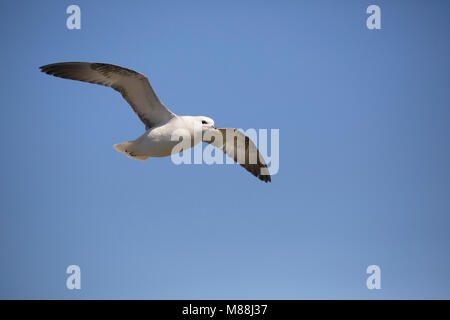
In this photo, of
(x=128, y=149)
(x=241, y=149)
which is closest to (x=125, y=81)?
(x=128, y=149)

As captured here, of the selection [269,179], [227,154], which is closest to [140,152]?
[227,154]

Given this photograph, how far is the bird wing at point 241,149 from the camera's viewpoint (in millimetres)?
6810

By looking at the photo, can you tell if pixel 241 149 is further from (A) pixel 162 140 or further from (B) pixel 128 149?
(B) pixel 128 149

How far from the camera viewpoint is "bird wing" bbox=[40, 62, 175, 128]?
5926mm

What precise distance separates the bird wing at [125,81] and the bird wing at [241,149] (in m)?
0.77

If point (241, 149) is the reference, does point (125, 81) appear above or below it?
above

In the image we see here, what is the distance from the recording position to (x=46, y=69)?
→ 598cm

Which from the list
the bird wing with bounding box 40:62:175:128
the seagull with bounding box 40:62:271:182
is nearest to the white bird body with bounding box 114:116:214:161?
the seagull with bounding box 40:62:271:182

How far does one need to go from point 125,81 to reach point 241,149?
210cm

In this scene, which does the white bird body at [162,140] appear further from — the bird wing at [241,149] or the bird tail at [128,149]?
the bird wing at [241,149]

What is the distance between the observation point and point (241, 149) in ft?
24.0

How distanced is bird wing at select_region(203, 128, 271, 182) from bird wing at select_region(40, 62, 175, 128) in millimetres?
775

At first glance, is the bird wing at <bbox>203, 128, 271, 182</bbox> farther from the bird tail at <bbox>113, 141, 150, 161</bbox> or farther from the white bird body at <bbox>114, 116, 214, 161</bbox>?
the bird tail at <bbox>113, 141, 150, 161</bbox>

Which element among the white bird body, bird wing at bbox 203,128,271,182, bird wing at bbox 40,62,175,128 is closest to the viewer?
the white bird body
